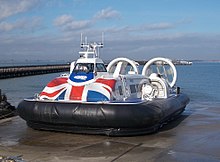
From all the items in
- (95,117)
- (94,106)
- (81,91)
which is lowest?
(95,117)

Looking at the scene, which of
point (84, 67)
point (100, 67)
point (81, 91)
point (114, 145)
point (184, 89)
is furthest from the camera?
point (184, 89)

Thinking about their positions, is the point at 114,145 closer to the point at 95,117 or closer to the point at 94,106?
the point at 95,117

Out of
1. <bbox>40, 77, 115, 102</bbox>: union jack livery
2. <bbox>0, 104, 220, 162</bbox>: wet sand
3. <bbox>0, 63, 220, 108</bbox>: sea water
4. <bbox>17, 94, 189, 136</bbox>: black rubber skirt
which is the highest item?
<bbox>40, 77, 115, 102</bbox>: union jack livery

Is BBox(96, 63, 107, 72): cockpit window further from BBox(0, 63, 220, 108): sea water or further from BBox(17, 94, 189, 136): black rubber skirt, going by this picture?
BBox(0, 63, 220, 108): sea water

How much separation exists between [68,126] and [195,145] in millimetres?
2968

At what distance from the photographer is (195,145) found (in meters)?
7.57

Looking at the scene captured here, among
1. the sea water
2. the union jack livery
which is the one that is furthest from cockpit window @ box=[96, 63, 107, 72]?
the sea water

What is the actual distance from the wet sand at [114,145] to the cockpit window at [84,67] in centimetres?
188

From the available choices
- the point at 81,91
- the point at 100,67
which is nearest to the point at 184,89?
the point at 100,67

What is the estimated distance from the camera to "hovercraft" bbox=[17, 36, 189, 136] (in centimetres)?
821

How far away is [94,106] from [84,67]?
6.16 ft

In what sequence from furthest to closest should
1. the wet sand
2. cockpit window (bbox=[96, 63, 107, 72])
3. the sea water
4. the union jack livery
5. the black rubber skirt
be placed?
the sea water, cockpit window (bbox=[96, 63, 107, 72]), the union jack livery, the black rubber skirt, the wet sand

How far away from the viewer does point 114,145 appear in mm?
7566

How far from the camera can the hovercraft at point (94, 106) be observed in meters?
8.21
